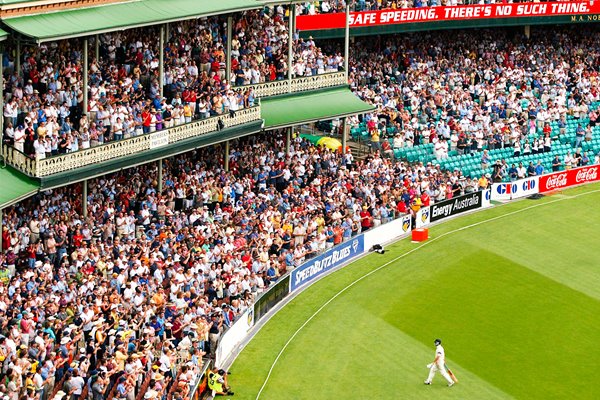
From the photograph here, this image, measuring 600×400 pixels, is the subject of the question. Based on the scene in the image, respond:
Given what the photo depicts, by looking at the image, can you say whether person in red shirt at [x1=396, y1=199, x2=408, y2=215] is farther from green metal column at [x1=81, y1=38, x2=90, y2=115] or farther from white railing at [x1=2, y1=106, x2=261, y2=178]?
green metal column at [x1=81, y1=38, x2=90, y2=115]

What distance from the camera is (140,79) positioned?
48.5m

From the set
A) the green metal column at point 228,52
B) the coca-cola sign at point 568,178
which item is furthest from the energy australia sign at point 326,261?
the coca-cola sign at point 568,178

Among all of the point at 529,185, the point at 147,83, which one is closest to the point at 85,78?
the point at 147,83

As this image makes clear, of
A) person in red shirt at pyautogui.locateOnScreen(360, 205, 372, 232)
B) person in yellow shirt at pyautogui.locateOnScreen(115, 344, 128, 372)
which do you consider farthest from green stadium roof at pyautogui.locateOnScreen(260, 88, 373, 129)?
person in yellow shirt at pyautogui.locateOnScreen(115, 344, 128, 372)

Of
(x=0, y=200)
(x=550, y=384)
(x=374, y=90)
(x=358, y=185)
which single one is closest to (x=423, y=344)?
(x=550, y=384)

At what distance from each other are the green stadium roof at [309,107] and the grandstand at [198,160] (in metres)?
0.11

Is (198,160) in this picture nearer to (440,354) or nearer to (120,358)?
(440,354)

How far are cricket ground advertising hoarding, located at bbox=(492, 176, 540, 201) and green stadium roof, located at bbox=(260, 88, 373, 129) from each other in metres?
7.60

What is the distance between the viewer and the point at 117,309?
3984cm

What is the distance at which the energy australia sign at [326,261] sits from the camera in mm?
49125

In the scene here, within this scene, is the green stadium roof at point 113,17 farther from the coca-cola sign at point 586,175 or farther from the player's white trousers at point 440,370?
the coca-cola sign at point 586,175

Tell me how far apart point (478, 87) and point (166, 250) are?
1115 inches

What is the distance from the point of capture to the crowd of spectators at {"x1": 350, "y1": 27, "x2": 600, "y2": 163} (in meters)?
63.9

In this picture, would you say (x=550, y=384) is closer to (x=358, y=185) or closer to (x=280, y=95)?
(x=358, y=185)
